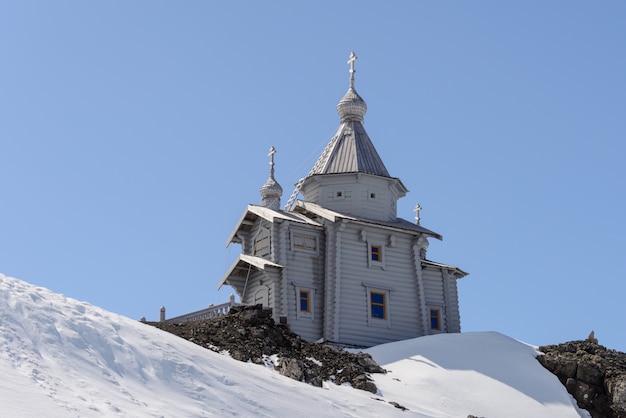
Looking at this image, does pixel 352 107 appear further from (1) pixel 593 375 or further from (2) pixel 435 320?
(1) pixel 593 375

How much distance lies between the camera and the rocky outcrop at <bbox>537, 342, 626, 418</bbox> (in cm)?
3424

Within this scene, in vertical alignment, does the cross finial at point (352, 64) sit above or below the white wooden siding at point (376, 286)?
above

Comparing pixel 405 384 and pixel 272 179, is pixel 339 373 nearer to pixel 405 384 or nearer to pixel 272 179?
pixel 405 384

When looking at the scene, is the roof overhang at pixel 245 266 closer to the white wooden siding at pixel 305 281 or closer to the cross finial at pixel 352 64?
the white wooden siding at pixel 305 281

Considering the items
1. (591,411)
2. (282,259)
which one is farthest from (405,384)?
(282,259)

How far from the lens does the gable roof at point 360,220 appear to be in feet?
135

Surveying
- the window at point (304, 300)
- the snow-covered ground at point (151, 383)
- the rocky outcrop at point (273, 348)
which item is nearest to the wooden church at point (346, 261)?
the window at point (304, 300)

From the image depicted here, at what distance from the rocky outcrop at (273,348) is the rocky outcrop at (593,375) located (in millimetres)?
7573

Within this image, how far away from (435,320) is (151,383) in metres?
22.8

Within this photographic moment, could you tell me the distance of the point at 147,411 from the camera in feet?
64.2

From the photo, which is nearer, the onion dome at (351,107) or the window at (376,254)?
the window at (376,254)

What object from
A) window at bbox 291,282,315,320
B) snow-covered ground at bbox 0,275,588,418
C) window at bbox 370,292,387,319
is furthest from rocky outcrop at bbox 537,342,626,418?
window at bbox 291,282,315,320

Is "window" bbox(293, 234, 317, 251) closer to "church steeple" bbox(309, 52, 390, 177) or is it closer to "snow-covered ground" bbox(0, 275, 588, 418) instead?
"church steeple" bbox(309, 52, 390, 177)

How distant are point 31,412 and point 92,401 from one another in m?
2.13
